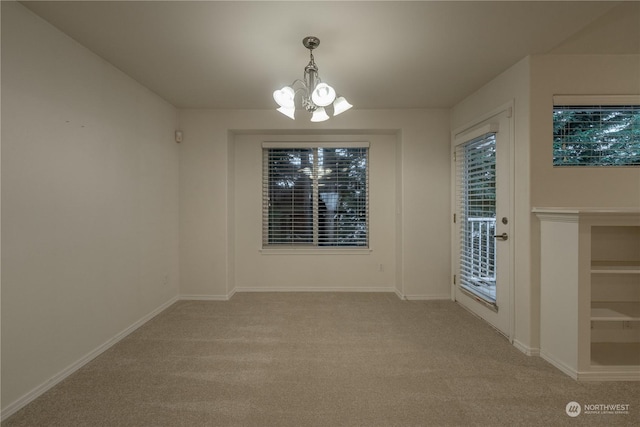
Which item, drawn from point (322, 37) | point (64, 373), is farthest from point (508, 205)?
point (64, 373)

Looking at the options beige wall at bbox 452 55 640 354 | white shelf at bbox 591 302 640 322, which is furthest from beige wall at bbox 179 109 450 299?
white shelf at bbox 591 302 640 322

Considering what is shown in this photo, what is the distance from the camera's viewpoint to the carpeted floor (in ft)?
5.77

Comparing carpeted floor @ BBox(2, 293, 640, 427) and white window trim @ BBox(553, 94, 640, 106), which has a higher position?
white window trim @ BBox(553, 94, 640, 106)

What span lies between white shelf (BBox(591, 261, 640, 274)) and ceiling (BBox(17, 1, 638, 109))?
A: 5.69ft

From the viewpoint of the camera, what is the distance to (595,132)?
257 cm

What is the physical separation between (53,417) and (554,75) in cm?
431

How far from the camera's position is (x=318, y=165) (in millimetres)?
4383

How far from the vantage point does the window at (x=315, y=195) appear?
4379mm

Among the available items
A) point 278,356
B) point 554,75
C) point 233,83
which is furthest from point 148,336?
point 554,75

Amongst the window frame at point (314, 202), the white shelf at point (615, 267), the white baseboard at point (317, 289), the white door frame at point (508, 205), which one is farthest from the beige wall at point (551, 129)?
the white baseboard at point (317, 289)

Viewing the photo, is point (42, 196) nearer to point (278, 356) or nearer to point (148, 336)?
point (148, 336)

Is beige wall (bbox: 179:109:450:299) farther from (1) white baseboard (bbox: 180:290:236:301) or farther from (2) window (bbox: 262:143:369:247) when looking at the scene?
(2) window (bbox: 262:143:369:247)

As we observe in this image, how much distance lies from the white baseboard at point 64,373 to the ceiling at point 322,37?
2.46m

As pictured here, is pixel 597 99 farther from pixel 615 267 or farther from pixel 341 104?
pixel 341 104
